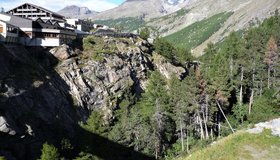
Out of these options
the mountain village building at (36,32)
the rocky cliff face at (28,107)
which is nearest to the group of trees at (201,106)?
the rocky cliff face at (28,107)

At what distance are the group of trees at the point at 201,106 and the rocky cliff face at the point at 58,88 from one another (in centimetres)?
592

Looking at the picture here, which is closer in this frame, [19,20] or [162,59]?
[19,20]

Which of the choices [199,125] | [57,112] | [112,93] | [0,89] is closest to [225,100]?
[199,125]

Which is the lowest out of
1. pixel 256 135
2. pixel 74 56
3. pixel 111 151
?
pixel 111 151

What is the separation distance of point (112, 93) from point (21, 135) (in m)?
38.0

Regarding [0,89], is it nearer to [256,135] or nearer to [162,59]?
[256,135]

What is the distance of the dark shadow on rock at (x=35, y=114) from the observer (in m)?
69.7

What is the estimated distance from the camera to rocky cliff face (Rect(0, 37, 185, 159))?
71.5 metres

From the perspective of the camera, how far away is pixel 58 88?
91.9m

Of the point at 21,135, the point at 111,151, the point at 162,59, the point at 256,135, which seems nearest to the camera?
the point at 256,135

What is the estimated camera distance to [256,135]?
52.6m

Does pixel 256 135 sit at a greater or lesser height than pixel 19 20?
lesser

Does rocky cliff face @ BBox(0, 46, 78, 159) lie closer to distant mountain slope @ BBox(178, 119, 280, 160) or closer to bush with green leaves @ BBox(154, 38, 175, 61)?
distant mountain slope @ BBox(178, 119, 280, 160)

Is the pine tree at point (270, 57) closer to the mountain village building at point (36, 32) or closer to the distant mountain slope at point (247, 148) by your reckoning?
the distant mountain slope at point (247, 148)
